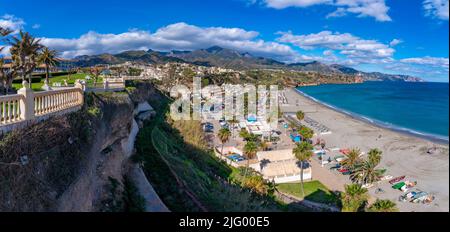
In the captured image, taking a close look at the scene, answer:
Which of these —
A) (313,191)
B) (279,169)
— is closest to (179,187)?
(313,191)

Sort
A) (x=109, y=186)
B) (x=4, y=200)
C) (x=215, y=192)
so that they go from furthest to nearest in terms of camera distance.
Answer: (x=215, y=192), (x=109, y=186), (x=4, y=200)

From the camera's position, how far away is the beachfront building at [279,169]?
33500 millimetres

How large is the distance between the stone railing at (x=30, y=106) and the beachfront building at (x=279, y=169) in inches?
1000

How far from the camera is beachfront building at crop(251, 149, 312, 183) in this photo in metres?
33.5

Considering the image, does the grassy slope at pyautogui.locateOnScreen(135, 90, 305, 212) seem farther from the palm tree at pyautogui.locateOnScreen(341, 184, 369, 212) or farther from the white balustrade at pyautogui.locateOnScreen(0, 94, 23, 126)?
the white balustrade at pyautogui.locateOnScreen(0, 94, 23, 126)

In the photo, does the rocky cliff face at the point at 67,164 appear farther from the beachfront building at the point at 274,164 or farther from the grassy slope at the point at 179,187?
the beachfront building at the point at 274,164

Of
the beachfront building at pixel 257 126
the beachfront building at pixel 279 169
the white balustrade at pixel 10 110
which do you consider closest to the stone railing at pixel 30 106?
the white balustrade at pixel 10 110

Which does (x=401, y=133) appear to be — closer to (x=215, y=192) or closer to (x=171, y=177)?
(x=215, y=192)

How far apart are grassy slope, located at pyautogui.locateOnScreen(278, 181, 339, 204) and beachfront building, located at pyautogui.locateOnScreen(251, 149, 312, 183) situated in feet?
3.21

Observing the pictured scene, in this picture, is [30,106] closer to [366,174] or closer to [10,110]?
[10,110]

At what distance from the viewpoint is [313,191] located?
31219 mm
